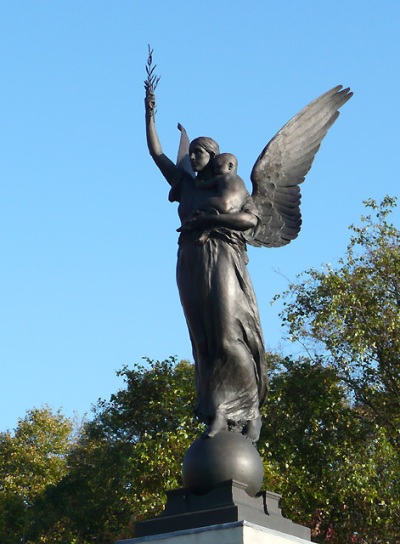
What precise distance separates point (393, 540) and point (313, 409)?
10.9 feet

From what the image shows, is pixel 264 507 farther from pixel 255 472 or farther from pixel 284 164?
pixel 284 164

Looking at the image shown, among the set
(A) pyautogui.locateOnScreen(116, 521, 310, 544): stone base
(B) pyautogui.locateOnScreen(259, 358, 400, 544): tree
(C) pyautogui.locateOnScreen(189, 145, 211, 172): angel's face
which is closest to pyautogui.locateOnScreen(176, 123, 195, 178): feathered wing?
(C) pyautogui.locateOnScreen(189, 145, 211, 172): angel's face

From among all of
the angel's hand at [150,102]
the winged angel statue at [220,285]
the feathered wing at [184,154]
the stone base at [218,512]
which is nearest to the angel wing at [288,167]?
the winged angel statue at [220,285]

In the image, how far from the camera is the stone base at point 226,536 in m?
6.45

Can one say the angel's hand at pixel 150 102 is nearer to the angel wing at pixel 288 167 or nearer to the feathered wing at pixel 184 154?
the feathered wing at pixel 184 154

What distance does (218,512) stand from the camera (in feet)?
21.9

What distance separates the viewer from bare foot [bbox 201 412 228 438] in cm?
724

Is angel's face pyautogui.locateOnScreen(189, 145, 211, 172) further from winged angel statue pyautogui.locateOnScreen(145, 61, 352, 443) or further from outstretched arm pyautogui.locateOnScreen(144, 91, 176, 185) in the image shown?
outstretched arm pyautogui.locateOnScreen(144, 91, 176, 185)

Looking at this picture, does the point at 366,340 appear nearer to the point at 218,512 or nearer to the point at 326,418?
the point at 326,418

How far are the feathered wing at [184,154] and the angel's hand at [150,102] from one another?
1.89ft

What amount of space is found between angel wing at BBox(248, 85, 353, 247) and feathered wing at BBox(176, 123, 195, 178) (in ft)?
2.02

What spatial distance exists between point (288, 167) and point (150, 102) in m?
1.35

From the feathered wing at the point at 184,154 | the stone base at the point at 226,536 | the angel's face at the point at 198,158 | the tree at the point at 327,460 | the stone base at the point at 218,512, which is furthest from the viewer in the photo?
the tree at the point at 327,460

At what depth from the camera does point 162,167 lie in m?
8.55
